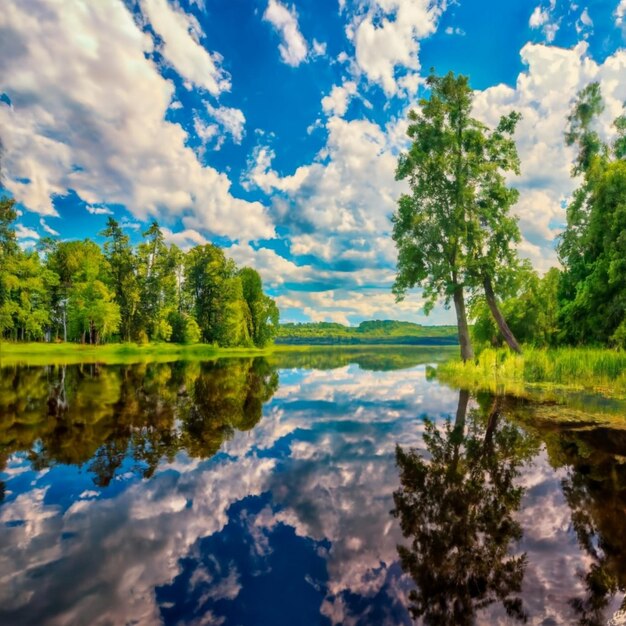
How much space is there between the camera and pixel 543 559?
405 cm

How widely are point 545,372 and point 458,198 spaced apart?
13090mm

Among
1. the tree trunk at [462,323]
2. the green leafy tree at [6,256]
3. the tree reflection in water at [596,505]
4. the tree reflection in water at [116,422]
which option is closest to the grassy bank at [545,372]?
the tree trunk at [462,323]

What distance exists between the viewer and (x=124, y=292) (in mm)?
61094

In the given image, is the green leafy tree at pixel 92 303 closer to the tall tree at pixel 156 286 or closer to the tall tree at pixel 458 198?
the tall tree at pixel 156 286

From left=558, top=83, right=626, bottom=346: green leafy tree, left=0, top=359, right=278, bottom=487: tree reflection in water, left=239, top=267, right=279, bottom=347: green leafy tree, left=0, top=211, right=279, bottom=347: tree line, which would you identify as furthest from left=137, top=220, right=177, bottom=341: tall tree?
left=558, top=83, right=626, bottom=346: green leafy tree

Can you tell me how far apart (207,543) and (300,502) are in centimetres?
160

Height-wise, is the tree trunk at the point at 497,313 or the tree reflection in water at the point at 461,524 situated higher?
the tree trunk at the point at 497,313

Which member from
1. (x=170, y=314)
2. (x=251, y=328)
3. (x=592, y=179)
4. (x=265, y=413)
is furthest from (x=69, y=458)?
(x=251, y=328)

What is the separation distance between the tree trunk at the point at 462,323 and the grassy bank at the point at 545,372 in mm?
1766

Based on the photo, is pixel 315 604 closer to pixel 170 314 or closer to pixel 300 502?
pixel 300 502

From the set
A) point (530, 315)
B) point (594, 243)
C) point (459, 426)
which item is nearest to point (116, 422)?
point (459, 426)

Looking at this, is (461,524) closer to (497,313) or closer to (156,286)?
(497,313)

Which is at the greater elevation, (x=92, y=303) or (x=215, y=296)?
(x=215, y=296)

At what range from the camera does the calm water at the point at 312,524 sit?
134 inches
